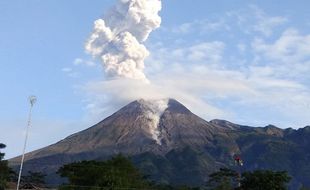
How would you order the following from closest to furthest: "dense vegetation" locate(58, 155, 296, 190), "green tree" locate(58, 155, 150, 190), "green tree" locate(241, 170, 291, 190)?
"green tree" locate(58, 155, 150, 190), "dense vegetation" locate(58, 155, 296, 190), "green tree" locate(241, 170, 291, 190)

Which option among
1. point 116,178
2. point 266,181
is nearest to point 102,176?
point 116,178

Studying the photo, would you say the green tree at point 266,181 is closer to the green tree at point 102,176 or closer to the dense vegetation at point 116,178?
the dense vegetation at point 116,178

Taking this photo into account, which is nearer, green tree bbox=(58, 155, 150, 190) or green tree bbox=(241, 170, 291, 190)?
green tree bbox=(58, 155, 150, 190)

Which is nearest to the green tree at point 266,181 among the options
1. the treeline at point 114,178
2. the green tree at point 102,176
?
the treeline at point 114,178

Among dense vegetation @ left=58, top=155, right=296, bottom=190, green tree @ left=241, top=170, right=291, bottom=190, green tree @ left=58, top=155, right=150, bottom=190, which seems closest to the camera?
green tree @ left=58, top=155, right=150, bottom=190

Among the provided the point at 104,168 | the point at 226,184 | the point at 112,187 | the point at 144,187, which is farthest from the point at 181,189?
the point at 112,187

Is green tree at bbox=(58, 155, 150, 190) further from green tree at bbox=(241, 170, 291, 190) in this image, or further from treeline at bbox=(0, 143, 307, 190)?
green tree at bbox=(241, 170, 291, 190)

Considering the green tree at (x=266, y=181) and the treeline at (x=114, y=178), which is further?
the green tree at (x=266, y=181)

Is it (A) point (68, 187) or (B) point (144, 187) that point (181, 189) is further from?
(A) point (68, 187)

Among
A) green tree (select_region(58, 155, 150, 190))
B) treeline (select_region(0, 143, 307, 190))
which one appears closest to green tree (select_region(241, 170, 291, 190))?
treeline (select_region(0, 143, 307, 190))
